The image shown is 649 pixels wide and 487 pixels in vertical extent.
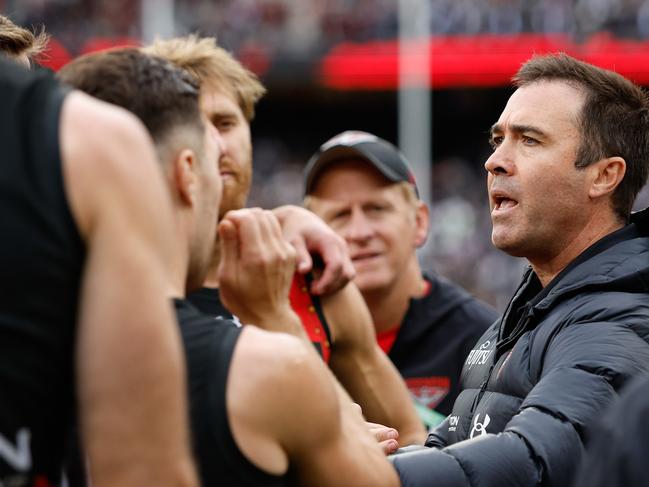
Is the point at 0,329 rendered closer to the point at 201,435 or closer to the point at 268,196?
the point at 201,435

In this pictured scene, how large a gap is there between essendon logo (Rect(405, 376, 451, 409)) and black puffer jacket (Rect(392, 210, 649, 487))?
1261mm

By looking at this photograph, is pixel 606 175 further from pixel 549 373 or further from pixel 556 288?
pixel 549 373

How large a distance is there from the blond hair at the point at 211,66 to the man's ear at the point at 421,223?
162 centimetres

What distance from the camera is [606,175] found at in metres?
3.60

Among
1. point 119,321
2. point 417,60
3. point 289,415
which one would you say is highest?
→ point 119,321

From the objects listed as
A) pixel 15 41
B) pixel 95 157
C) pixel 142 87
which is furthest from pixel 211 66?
pixel 95 157

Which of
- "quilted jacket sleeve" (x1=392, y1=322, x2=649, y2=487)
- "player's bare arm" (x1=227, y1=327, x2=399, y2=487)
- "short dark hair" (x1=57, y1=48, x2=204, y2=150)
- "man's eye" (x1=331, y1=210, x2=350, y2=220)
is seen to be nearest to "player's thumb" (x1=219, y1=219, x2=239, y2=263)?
"short dark hair" (x1=57, y1=48, x2=204, y2=150)

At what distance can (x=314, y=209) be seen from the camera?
520 centimetres

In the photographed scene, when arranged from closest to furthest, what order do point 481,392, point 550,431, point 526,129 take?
point 550,431 < point 481,392 < point 526,129

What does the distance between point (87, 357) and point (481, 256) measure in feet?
60.9

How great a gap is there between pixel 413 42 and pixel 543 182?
18805 mm

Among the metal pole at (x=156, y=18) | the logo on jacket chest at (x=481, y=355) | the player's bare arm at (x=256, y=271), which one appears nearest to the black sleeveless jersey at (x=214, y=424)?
the player's bare arm at (x=256, y=271)

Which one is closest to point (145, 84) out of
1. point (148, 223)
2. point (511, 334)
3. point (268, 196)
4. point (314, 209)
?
point (148, 223)

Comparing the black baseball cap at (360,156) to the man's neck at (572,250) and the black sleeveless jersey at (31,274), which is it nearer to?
the man's neck at (572,250)
